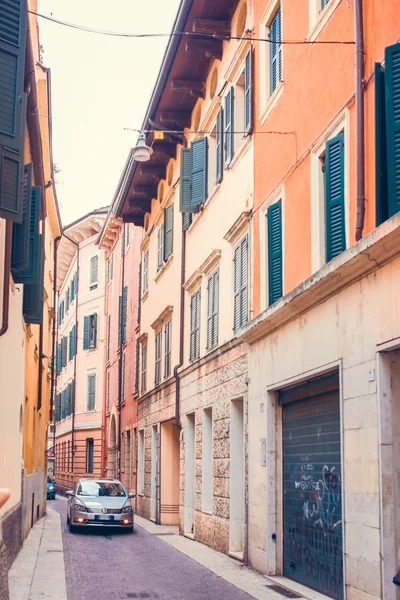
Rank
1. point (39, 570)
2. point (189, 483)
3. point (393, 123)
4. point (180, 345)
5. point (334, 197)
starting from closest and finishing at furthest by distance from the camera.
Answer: point (393, 123)
point (334, 197)
point (39, 570)
point (189, 483)
point (180, 345)

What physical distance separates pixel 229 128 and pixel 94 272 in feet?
97.5

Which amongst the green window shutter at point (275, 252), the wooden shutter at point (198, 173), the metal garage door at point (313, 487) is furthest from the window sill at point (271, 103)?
the wooden shutter at point (198, 173)

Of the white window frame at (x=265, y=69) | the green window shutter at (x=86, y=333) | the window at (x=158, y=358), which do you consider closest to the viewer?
the white window frame at (x=265, y=69)

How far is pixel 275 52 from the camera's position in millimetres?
15305

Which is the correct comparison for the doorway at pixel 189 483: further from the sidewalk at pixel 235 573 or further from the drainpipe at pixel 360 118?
the drainpipe at pixel 360 118

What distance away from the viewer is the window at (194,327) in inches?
843

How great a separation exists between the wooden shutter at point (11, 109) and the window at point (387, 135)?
402 cm

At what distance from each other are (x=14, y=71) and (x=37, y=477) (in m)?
17.2

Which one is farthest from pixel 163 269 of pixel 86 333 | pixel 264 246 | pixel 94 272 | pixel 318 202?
pixel 94 272

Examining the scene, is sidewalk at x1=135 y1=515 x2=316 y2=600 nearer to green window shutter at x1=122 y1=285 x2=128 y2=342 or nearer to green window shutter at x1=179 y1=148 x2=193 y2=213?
green window shutter at x1=179 y1=148 x2=193 y2=213

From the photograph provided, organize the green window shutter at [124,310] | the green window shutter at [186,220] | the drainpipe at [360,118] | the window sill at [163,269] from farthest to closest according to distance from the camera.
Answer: the green window shutter at [124,310] → the window sill at [163,269] → the green window shutter at [186,220] → the drainpipe at [360,118]

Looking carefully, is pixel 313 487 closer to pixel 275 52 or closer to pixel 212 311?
pixel 275 52

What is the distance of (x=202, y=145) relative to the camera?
2106 centimetres

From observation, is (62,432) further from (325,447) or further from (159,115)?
(325,447)
